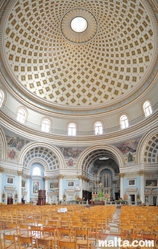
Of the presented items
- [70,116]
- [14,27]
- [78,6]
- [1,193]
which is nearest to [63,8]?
[78,6]

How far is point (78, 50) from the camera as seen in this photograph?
40.0m

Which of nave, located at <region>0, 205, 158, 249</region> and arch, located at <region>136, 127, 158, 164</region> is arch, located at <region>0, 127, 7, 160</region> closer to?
nave, located at <region>0, 205, 158, 249</region>

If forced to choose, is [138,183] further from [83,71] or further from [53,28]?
[53,28]

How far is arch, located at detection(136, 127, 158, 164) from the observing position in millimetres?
32184

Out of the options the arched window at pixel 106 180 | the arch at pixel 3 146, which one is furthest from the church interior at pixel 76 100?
the arched window at pixel 106 180

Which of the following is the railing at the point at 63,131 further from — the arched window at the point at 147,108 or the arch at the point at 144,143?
the arch at the point at 144,143

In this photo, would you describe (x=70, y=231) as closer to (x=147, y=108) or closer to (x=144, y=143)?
(x=144, y=143)

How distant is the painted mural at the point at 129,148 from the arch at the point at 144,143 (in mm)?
823

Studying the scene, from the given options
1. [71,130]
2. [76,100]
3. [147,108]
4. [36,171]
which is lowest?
[36,171]

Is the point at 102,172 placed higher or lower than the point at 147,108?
lower

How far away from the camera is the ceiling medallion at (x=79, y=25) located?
116 feet

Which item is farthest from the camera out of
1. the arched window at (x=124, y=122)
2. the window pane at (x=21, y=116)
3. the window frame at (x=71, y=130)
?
the window frame at (x=71, y=130)

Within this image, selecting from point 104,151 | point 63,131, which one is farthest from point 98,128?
point 63,131

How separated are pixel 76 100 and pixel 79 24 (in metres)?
13.6
